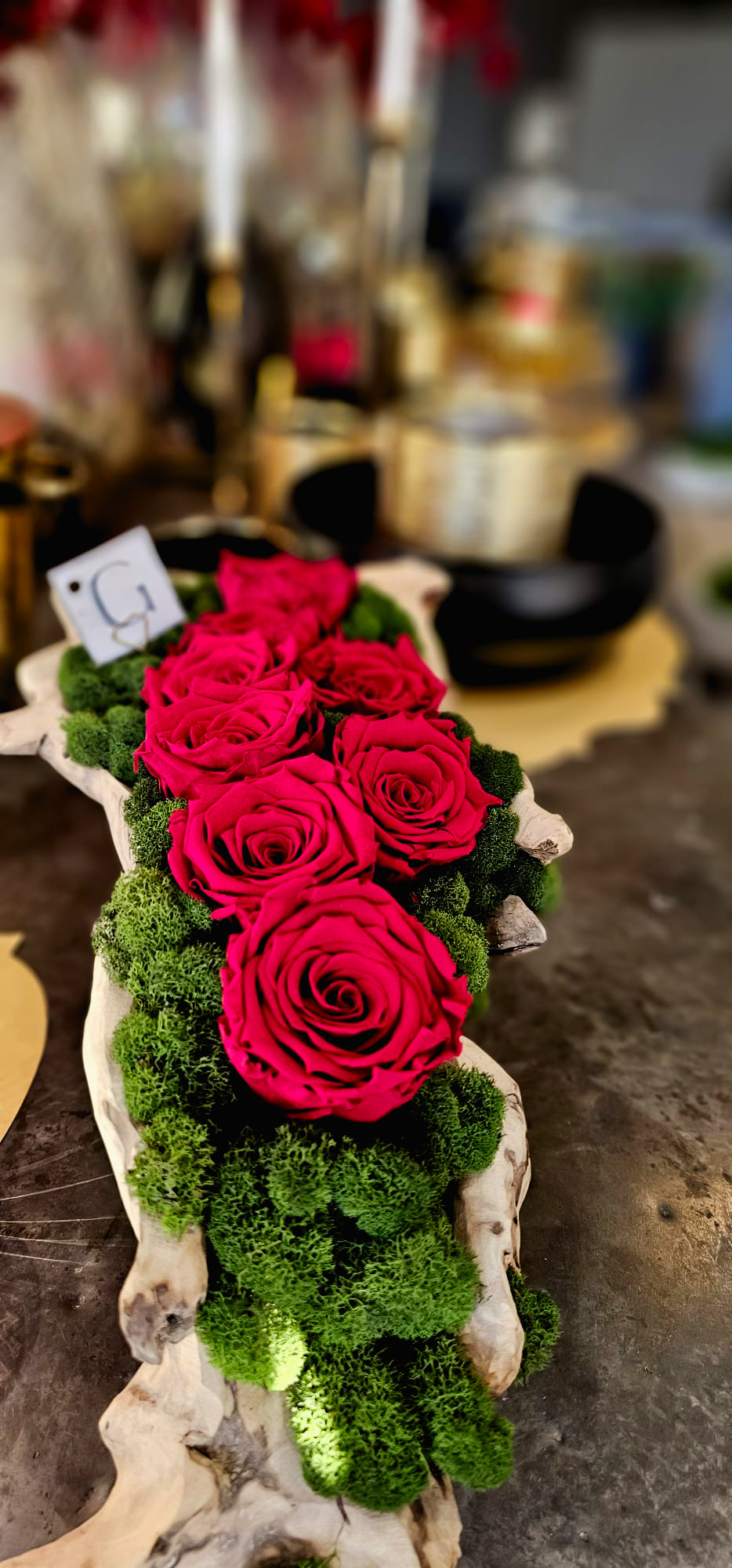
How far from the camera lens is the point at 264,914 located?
44 centimetres

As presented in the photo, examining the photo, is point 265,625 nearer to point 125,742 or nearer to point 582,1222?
point 125,742

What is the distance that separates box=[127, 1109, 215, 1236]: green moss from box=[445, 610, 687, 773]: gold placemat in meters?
0.60

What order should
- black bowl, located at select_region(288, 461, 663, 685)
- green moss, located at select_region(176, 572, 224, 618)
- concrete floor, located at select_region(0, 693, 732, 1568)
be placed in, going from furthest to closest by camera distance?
black bowl, located at select_region(288, 461, 663, 685)
green moss, located at select_region(176, 572, 224, 618)
concrete floor, located at select_region(0, 693, 732, 1568)

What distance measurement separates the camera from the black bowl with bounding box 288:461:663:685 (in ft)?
3.30

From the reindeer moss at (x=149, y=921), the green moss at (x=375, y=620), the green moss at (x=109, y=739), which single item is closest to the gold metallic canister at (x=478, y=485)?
the green moss at (x=375, y=620)

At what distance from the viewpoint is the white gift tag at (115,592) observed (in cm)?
67

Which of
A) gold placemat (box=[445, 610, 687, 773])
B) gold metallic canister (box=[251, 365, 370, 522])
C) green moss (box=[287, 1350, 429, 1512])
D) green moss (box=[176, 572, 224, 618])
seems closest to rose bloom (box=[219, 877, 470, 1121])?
green moss (box=[287, 1350, 429, 1512])

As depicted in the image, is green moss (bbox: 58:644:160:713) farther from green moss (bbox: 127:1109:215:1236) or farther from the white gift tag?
green moss (bbox: 127:1109:215:1236)

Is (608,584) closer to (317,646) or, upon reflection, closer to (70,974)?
(317,646)

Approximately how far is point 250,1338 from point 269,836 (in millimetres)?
207

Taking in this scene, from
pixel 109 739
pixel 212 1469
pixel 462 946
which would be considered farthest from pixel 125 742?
pixel 212 1469

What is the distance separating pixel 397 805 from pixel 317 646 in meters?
0.17

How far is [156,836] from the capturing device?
1.75ft

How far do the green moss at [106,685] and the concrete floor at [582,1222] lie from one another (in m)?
0.19
